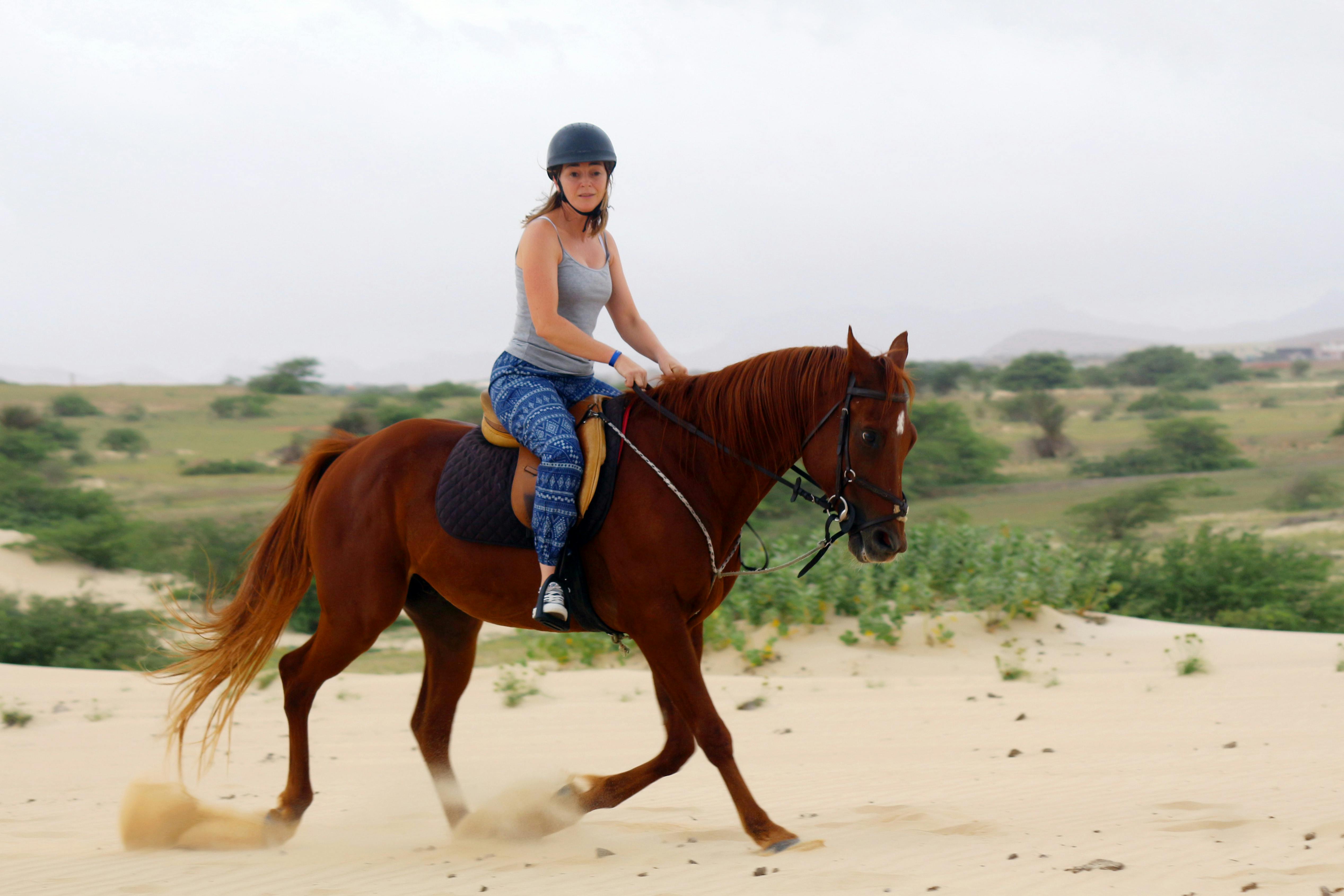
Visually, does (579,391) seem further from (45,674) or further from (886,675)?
(45,674)

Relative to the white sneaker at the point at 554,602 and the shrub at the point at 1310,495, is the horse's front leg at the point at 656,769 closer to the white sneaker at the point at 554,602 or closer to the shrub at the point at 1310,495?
the white sneaker at the point at 554,602

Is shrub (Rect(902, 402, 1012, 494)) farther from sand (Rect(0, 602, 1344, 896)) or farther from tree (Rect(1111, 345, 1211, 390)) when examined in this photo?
tree (Rect(1111, 345, 1211, 390))


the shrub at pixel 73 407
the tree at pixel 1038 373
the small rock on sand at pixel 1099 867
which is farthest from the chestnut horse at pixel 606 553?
the tree at pixel 1038 373

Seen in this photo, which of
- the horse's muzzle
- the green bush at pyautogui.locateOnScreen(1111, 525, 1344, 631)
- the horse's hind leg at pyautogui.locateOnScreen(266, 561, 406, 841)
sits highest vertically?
the horse's muzzle

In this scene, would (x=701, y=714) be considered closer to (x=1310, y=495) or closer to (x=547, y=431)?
(x=547, y=431)

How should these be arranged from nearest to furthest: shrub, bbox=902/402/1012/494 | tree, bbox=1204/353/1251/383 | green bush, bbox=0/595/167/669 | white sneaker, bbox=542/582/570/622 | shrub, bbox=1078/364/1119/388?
white sneaker, bbox=542/582/570/622, green bush, bbox=0/595/167/669, shrub, bbox=902/402/1012/494, tree, bbox=1204/353/1251/383, shrub, bbox=1078/364/1119/388

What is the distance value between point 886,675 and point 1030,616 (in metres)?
2.17

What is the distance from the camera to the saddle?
4230 millimetres

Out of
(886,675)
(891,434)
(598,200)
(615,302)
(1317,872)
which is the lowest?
(886,675)

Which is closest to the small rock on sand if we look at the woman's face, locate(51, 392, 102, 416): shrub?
the woman's face

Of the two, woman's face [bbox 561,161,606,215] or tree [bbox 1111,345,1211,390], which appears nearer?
woman's face [bbox 561,161,606,215]

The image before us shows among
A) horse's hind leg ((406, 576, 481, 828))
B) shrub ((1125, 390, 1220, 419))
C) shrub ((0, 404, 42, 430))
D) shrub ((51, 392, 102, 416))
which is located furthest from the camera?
shrub ((1125, 390, 1220, 419))

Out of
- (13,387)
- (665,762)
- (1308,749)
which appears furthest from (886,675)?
(13,387)

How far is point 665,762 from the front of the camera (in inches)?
174
